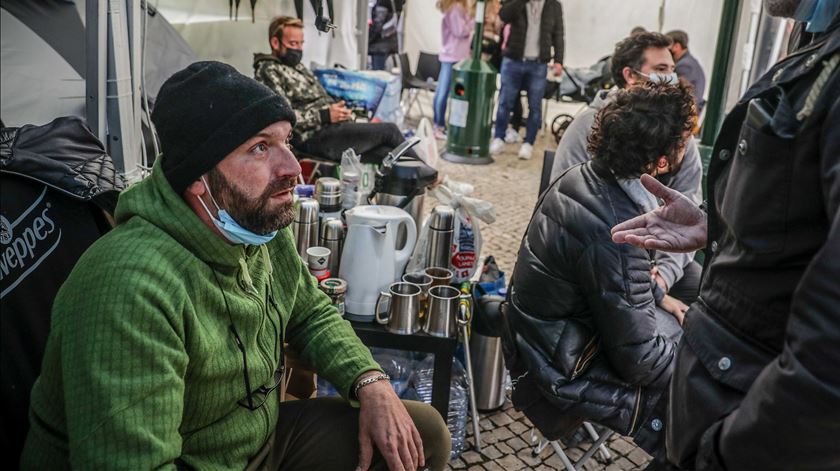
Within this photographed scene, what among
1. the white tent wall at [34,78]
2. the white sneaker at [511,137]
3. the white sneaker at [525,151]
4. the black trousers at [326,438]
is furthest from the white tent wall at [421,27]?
the black trousers at [326,438]

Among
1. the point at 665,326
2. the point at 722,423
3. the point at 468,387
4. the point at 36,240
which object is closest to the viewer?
the point at 722,423

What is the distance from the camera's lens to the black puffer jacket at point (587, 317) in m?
2.36

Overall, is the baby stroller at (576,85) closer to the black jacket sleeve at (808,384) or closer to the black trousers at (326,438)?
the black trousers at (326,438)

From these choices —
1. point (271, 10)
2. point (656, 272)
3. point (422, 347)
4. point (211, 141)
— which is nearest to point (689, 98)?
point (656, 272)

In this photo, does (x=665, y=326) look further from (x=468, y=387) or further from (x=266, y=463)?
(x=266, y=463)

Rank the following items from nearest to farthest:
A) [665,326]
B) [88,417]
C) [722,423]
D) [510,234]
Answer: [722,423]
[88,417]
[665,326]
[510,234]

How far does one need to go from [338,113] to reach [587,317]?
3.08 metres

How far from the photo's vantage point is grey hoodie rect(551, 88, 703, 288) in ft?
11.0

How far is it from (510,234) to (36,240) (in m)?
4.17

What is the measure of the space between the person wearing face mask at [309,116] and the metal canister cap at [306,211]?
212 centimetres

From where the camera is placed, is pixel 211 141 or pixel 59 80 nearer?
pixel 211 141

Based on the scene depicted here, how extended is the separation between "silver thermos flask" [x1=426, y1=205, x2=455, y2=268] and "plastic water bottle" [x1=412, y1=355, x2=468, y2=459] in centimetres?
50

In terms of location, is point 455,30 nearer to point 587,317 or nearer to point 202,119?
point 587,317

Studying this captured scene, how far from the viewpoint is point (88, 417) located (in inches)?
57.0
